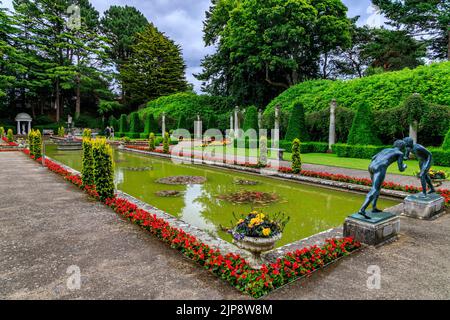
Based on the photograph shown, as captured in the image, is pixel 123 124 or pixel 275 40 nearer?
pixel 275 40

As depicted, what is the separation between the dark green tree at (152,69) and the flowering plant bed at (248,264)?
40.7 meters

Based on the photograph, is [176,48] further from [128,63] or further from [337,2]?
[337,2]

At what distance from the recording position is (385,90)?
18.5m

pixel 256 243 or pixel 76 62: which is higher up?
pixel 76 62

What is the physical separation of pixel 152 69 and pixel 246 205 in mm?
39667

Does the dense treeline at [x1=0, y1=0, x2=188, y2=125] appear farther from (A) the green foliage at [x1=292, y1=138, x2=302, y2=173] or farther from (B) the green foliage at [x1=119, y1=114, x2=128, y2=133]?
(A) the green foliage at [x1=292, y1=138, x2=302, y2=173]

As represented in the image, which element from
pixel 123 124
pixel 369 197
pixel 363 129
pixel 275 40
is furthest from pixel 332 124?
pixel 123 124

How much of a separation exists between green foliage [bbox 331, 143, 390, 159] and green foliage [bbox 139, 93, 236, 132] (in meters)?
18.5

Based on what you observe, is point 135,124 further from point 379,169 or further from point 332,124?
point 379,169

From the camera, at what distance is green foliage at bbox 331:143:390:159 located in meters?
14.8

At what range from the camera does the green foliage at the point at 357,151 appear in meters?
14.8

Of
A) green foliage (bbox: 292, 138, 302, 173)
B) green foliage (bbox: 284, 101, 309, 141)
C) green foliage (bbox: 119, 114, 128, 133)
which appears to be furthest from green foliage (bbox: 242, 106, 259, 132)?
green foliage (bbox: 119, 114, 128, 133)

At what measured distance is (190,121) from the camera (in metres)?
34.0

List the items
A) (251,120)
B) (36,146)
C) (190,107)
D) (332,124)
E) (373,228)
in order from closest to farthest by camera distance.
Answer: (373,228)
(36,146)
(332,124)
(251,120)
(190,107)
